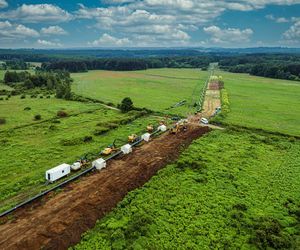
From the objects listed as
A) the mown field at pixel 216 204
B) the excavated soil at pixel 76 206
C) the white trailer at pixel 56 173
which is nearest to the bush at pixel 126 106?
the mown field at pixel 216 204

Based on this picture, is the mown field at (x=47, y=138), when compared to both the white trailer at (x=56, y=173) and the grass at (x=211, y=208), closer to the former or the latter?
the white trailer at (x=56, y=173)

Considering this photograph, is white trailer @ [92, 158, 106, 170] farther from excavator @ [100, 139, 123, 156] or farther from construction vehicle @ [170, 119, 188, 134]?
construction vehicle @ [170, 119, 188, 134]

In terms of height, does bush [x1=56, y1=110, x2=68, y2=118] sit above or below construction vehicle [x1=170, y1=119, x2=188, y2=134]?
below

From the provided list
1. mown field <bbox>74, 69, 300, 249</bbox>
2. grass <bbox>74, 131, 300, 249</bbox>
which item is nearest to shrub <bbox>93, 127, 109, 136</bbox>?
mown field <bbox>74, 69, 300, 249</bbox>

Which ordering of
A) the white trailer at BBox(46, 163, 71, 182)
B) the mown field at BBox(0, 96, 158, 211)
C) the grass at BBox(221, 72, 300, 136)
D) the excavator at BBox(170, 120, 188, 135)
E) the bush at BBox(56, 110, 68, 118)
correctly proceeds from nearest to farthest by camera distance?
the white trailer at BBox(46, 163, 71, 182), the mown field at BBox(0, 96, 158, 211), the excavator at BBox(170, 120, 188, 135), the grass at BBox(221, 72, 300, 136), the bush at BBox(56, 110, 68, 118)

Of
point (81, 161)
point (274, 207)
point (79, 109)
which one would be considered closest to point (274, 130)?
point (274, 207)

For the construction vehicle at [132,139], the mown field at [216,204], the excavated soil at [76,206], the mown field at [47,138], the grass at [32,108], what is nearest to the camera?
the excavated soil at [76,206]

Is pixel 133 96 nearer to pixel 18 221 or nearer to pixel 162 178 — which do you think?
pixel 162 178
